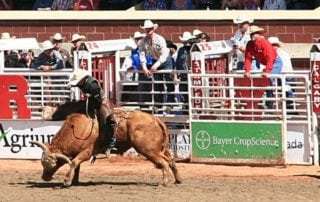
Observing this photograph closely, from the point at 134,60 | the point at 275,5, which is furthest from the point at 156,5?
the point at 134,60

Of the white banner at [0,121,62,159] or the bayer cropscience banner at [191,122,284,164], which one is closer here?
the bayer cropscience banner at [191,122,284,164]

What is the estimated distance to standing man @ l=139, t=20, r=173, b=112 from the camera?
17.4 m

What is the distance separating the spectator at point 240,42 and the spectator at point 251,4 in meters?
3.04

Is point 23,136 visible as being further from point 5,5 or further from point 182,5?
point 5,5

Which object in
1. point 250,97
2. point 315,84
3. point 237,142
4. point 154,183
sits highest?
point 315,84

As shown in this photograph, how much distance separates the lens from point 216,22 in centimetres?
2042

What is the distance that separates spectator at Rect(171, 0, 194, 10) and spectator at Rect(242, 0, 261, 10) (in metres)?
1.10

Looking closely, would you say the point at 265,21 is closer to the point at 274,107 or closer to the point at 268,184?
the point at 274,107

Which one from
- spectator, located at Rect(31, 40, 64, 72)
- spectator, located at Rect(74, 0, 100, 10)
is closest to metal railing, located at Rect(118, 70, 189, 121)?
spectator, located at Rect(31, 40, 64, 72)

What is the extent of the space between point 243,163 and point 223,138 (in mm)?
500

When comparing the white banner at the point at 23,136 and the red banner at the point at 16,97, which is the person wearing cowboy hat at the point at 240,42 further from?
the red banner at the point at 16,97

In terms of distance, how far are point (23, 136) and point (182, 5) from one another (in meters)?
5.08

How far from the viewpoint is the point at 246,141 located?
16.4 m

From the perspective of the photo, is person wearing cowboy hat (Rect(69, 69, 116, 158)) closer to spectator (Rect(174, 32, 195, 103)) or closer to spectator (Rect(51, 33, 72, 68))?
spectator (Rect(174, 32, 195, 103))
